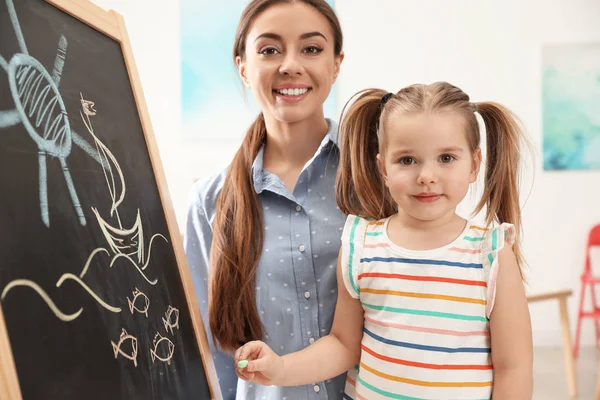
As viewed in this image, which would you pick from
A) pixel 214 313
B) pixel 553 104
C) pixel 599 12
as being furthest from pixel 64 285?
pixel 599 12

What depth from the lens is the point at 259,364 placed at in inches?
38.9

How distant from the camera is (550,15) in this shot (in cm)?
392

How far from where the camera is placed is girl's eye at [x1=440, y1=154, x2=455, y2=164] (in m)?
0.96

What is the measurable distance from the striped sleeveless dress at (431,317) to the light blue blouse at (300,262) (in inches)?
5.9

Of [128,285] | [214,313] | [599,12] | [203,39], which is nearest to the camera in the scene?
[128,285]

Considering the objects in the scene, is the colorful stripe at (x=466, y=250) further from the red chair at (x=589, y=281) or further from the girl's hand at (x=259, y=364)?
the red chair at (x=589, y=281)

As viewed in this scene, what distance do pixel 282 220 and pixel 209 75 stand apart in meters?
3.18

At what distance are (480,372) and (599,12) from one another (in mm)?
3839

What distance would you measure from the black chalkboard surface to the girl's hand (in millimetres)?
62

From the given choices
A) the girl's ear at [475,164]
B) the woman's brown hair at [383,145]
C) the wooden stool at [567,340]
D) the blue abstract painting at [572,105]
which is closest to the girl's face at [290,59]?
the woman's brown hair at [383,145]

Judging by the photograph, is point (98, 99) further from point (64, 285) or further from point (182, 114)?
point (182, 114)

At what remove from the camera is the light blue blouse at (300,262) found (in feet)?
3.86

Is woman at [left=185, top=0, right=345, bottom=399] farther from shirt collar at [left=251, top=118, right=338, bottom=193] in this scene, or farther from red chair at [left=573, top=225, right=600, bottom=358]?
red chair at [left=573, top=225, right=600, bottom=358]

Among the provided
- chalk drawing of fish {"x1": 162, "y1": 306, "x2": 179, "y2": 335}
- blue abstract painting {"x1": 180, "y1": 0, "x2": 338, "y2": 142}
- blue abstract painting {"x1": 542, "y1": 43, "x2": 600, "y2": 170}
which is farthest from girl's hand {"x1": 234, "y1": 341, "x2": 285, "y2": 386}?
blue abstract painting {"x1": 542, "y1": 43, "x2": 600, "y2": 170}
